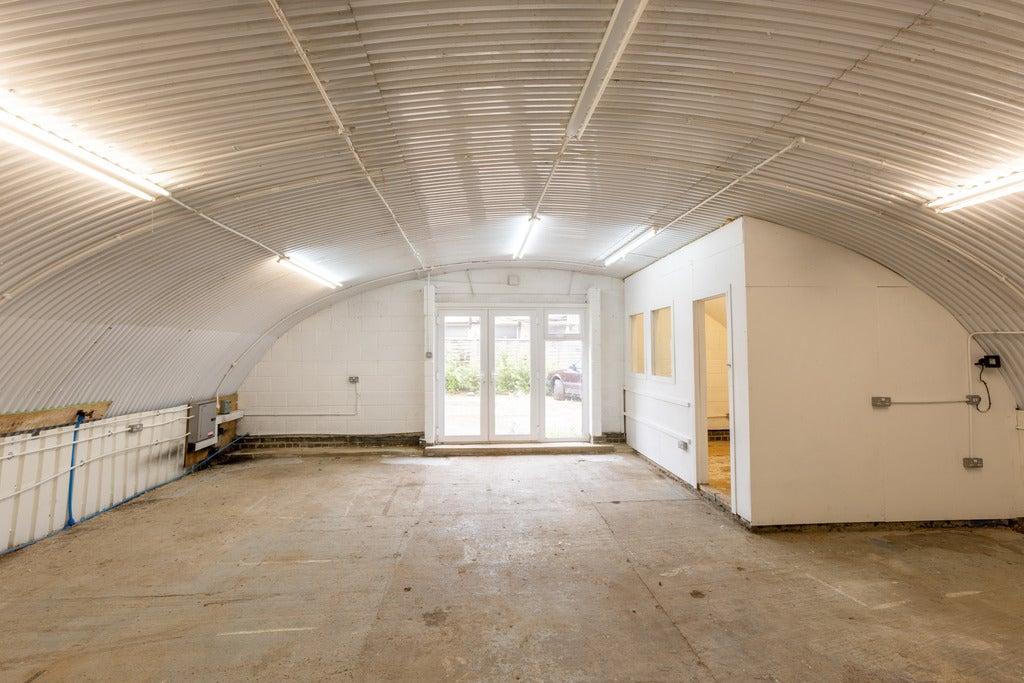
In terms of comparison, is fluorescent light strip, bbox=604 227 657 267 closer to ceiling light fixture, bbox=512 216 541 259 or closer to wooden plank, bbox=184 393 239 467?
ceiling light fixture, bbox=512 216 541 259

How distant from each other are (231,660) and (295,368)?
6.45 meters

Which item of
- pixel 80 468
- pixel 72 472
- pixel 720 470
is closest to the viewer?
pixel 72 472

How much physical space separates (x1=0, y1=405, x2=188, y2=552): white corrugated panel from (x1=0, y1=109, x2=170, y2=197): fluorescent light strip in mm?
2909

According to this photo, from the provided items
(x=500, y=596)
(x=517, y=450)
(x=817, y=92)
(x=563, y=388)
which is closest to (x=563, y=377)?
(x=563, y=388)

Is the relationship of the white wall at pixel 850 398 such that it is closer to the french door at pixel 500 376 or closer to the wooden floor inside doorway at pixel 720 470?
the wooden floor inside doorway at pixel 720 470

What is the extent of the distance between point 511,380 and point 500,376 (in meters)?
0.22

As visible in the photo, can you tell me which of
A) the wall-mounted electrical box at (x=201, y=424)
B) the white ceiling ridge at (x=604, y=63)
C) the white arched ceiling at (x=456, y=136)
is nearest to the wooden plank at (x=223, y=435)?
the wall-mounted electrical box at (x=201, y=424)

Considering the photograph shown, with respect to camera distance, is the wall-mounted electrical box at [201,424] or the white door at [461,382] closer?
the wall-mounted electrical box at [201,424]

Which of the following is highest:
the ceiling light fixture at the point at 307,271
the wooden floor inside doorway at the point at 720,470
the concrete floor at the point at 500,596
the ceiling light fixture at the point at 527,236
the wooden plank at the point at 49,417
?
the ceiling light fixture at the point at 527,236

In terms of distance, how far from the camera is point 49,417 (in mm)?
4516

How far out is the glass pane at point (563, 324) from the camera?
8773 millimetres

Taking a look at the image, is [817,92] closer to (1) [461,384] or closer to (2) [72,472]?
(1) [461,384]

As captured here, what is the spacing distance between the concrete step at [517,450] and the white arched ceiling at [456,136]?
13.2ft

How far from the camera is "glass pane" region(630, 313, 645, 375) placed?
8.13 m
